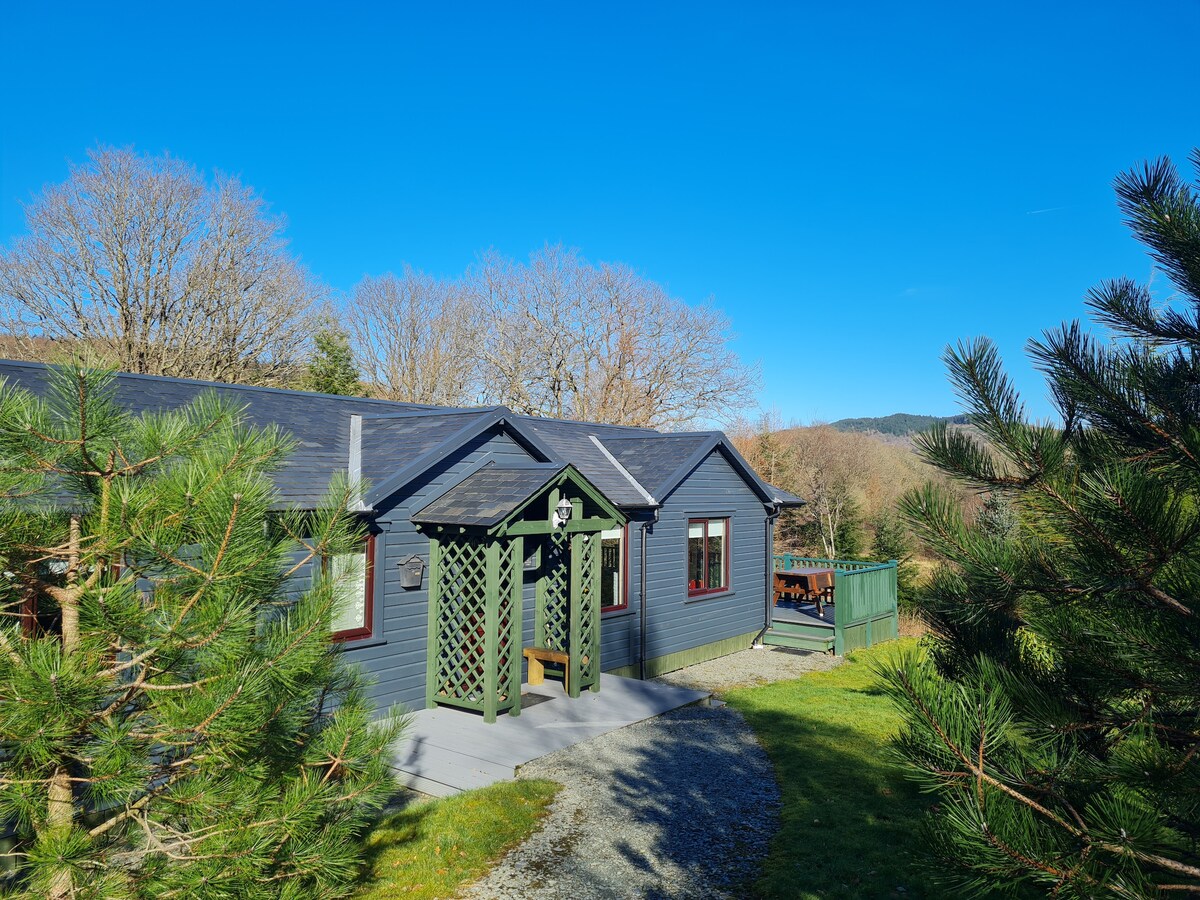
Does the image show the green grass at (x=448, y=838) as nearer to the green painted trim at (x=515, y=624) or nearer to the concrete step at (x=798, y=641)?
the green painted trim at (x=515, y=624)

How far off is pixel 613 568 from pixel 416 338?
27045 millimetres

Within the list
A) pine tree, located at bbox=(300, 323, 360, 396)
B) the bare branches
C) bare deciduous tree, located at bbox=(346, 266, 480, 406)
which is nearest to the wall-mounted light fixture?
pine tree, located at bbox=(300, 323, 360, 396)

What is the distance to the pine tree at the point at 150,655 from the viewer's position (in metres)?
2.47

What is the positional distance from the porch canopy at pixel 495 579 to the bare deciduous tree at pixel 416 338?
2682 cm

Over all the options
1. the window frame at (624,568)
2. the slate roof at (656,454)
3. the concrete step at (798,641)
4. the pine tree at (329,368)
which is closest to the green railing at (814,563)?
the concrete step at (798,641)

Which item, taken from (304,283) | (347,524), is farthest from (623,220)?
(347,524)

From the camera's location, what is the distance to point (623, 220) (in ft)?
115

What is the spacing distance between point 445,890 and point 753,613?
37.6 ft

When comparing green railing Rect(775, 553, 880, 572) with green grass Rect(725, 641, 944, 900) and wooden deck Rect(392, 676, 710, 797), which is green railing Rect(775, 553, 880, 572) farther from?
wooden deck Rect(392, 676, 710, 797)

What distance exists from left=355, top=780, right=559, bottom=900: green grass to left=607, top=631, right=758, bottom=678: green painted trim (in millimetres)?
5591

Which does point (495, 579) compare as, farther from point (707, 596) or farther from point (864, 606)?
point (864, 606)

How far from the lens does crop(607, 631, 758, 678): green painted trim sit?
12867mm

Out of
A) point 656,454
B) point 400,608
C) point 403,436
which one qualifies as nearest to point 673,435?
point 656,454

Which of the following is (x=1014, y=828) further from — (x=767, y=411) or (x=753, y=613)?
(x=767, y=411)
